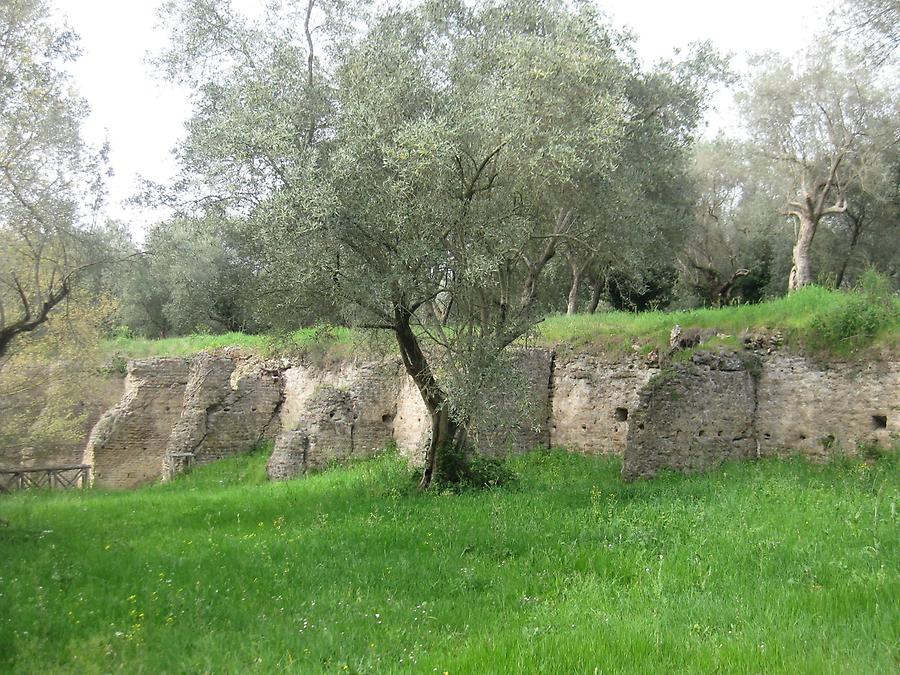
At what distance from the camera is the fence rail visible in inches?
644

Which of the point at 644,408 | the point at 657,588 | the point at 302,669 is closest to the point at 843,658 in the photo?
the point at 657,588

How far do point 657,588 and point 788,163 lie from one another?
59.6ft

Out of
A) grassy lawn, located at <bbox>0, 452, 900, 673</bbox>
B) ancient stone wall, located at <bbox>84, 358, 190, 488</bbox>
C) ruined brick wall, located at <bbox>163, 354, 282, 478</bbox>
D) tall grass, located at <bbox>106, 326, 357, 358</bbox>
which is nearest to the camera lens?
grassy lawn, located at <bbox>0, 452, 900, 673</bbox>

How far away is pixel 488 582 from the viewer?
654 cm

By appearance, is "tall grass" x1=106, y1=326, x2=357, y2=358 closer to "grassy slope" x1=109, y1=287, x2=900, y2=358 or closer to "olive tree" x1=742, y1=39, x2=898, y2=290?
"grassy slope" x1=109, y1=287, x2=900, y2=358

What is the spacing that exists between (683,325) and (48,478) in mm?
15859

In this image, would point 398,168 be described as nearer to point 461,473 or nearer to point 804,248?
point 461,473

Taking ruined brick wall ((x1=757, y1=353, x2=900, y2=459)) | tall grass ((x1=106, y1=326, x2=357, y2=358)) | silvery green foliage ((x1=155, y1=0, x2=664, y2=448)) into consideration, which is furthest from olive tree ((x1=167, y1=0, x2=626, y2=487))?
tall grass ((x1=106, y1=326, x2=357, y2=358))

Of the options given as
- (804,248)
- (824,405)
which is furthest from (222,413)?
(804,248)

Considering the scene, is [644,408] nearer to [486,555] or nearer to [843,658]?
[486,555]

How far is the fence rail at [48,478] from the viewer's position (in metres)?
16.4

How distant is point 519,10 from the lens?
1027 cm

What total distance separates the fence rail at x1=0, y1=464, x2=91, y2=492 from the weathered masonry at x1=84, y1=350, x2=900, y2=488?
505 mm

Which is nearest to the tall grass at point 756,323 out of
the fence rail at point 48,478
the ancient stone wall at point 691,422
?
the ancient stone wall at point 691,422
